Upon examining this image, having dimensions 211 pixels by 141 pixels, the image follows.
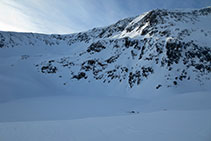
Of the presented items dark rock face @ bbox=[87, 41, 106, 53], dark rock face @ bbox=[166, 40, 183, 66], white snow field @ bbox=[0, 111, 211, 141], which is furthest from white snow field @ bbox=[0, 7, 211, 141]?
dark rock face @ bbox=[87, 41, 106, 53]

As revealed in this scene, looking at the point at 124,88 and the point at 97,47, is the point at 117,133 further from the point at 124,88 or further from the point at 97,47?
the point at 97,47

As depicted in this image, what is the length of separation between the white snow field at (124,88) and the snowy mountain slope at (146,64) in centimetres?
12

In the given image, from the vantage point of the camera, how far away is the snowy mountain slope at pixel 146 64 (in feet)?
56.7

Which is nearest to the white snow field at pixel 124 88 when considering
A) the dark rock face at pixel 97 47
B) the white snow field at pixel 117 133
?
the white snow field at pixel 117 133

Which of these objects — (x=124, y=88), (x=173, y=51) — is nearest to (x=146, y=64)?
(x=173, y=51)

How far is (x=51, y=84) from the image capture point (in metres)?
22.5

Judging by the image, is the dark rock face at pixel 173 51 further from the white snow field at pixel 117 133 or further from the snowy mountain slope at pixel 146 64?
the white snow field at pixel 117 133

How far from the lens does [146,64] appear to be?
68.5 ft

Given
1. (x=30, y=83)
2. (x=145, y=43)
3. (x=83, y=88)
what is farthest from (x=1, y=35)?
(x=145, y=43)

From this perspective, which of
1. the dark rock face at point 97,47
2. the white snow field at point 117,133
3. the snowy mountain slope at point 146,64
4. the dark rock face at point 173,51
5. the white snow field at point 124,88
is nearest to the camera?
the white snow field at point 117,133

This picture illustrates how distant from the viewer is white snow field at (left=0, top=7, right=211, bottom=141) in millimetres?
4730

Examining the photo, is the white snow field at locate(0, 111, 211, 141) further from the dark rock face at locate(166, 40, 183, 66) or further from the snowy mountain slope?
the dark rock face at locate(166, 40, 183, 66)

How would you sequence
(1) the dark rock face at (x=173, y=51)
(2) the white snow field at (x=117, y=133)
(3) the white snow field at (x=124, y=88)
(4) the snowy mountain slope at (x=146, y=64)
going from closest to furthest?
1. (2) the white snow field at (x=117, y=133)
2. (3) the white snow field at (x=124, y=88)
3. (4) the snowy mountain slope at (x=146, y=64)
4. (1) the dark rock face at (x=173, y=51)

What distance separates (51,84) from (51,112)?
42.8 feet
